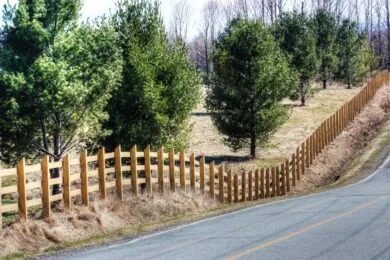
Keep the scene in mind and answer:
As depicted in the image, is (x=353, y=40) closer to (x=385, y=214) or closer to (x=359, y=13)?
(x=359, y=13)

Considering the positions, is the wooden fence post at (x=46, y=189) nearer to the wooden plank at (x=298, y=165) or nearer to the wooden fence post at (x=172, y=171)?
the wooden fence post at (x=172, y=171)

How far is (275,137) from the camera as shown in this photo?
37.4 meters

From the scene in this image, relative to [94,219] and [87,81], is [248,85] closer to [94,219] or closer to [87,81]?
[87,81]

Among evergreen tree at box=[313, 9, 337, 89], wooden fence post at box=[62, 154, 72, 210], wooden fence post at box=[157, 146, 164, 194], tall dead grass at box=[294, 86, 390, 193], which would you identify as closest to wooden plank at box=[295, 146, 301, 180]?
tall dead grass at box=[294, 86, 390, 193]

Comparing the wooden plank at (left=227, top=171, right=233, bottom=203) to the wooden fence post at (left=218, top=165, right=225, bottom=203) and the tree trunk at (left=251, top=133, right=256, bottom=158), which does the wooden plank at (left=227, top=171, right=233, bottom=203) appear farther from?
the tree trunk at (left=251, top=133, right=256, bottom=158)

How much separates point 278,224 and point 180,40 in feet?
39.8

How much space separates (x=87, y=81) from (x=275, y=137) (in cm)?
2089

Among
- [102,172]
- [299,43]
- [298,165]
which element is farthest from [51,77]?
[299,43]

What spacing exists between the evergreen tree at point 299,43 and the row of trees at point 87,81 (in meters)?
25.2

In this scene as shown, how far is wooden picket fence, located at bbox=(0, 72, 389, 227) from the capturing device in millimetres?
11055

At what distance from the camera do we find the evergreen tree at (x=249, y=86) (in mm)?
29859

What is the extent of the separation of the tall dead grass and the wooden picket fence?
436mm

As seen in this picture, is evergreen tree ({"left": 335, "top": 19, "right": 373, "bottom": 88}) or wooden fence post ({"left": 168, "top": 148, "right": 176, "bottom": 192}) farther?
evergreen tree ({"left": 335, "top": 19, "right": 373, "bottom": 88})

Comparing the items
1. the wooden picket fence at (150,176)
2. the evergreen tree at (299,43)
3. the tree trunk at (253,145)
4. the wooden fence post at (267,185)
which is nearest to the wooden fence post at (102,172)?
the wooden picket fence at (150,176)
